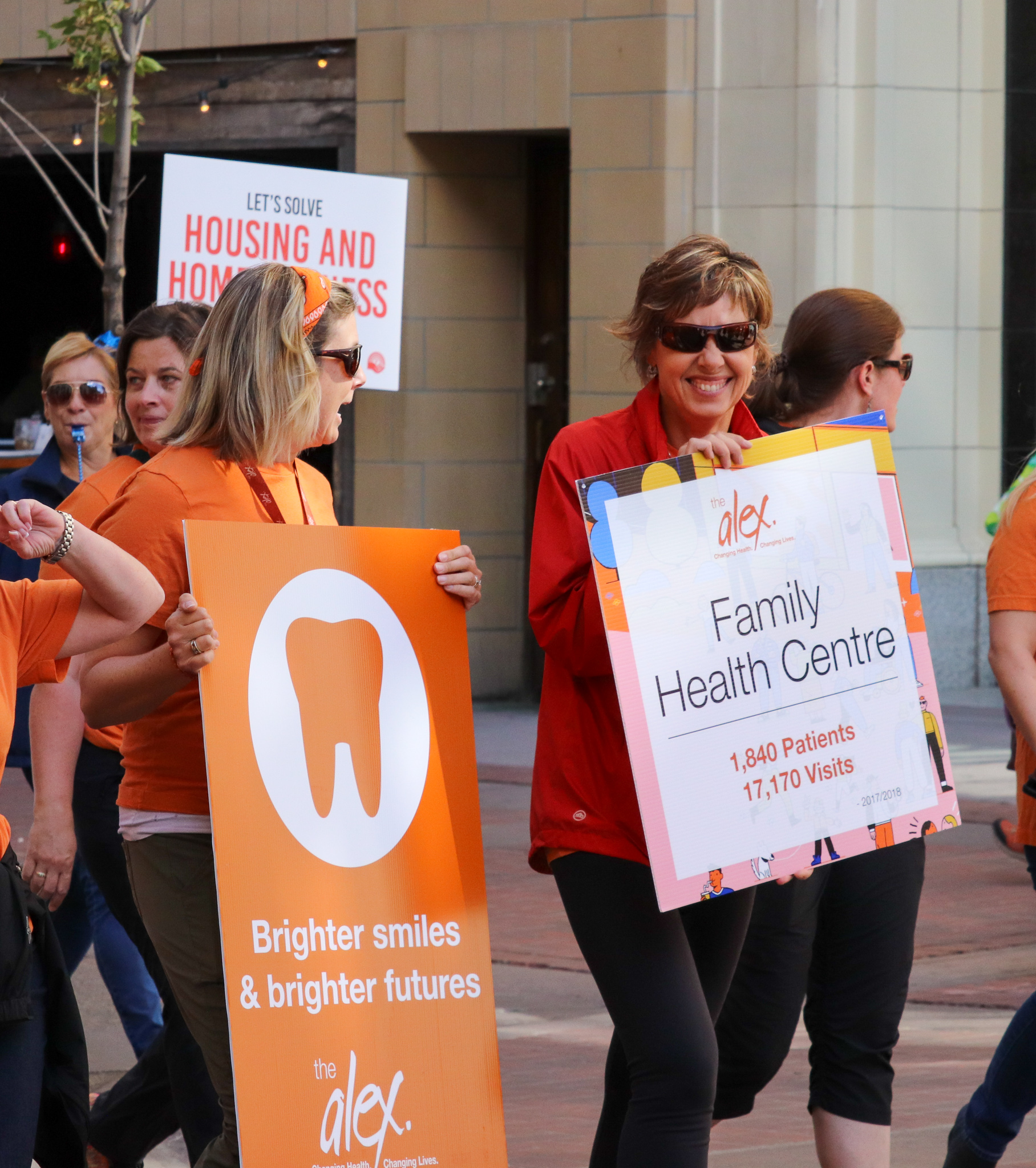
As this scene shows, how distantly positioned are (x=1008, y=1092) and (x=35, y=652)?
7.52 ft

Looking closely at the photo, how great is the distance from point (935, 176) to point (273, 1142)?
35.2 feet

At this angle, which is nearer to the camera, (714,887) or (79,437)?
(714,887)

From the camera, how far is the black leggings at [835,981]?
3.89m

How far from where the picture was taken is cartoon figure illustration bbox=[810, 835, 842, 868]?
3.58 metres

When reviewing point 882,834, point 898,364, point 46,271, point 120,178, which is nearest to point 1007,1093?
point 882,834

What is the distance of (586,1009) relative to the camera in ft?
20.7

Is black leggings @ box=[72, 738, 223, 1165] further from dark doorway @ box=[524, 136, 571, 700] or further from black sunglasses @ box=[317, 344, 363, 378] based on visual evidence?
dark doorway @ box=[524, 136, 571, 700]

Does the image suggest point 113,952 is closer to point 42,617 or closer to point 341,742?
point 341,742

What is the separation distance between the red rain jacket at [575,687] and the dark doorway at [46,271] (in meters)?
11.4

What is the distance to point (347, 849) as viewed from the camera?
3.54 m

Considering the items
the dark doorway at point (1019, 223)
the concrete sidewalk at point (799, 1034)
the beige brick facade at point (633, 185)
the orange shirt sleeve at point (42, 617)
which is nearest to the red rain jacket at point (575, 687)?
the orange shirt sleeve at point (42, 617)

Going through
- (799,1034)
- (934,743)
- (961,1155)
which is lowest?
(799,1034)

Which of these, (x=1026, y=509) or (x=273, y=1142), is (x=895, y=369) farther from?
(x=273, y=1142)

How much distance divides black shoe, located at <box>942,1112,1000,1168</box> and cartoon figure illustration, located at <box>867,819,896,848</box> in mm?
885
